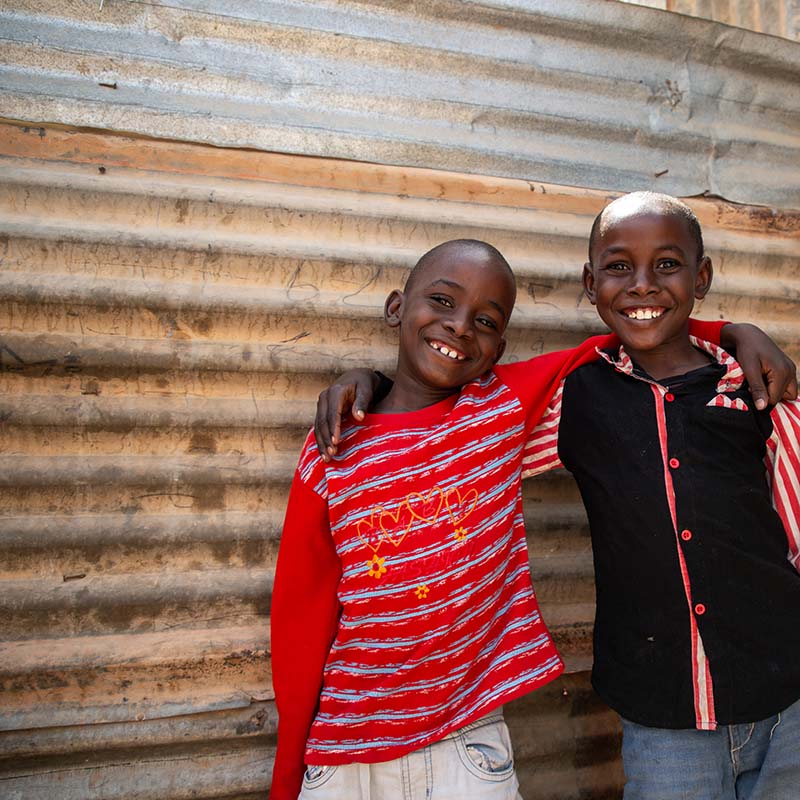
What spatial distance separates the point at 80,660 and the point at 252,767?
Answer: 514 mm

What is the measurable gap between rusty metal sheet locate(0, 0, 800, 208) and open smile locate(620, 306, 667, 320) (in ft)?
2.10

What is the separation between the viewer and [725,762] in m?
1.54

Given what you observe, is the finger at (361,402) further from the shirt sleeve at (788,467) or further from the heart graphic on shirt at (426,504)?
the shirt sleeve at (788,467)

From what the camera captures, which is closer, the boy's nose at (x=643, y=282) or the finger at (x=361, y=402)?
the finger at (x=361, y=402)

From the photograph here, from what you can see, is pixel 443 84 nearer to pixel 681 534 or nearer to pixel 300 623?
pixel 681 534

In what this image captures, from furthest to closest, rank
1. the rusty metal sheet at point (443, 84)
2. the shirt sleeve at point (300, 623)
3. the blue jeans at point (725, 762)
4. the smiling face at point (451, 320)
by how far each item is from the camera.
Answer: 1. the rusty metal sheet at point (443, 84)
2. the smiling face at point (451, 320)
3. the shirt sleeve at point (300, 623)
4. the blue jeans at point (725, 762)

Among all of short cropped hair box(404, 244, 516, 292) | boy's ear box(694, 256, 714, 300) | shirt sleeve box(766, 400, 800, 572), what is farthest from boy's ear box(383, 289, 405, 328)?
shirt sleeve box(766, 400, 800, 572)

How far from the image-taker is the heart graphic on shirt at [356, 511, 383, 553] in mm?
1584

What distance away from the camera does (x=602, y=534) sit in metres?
1.71

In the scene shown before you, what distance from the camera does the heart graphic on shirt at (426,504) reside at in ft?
5.21

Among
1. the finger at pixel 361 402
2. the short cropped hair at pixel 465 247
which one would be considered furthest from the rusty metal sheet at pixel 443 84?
the finger at pixel 361 402

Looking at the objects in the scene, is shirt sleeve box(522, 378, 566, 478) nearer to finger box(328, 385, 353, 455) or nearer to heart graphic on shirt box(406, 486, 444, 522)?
heart graphic on shirt box(406, 486, 444, 522)

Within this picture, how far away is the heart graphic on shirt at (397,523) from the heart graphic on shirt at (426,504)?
1cm

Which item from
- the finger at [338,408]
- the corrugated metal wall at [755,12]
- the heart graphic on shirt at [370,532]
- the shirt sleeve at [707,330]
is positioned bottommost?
the heart graphic on shirt at [370,532]
